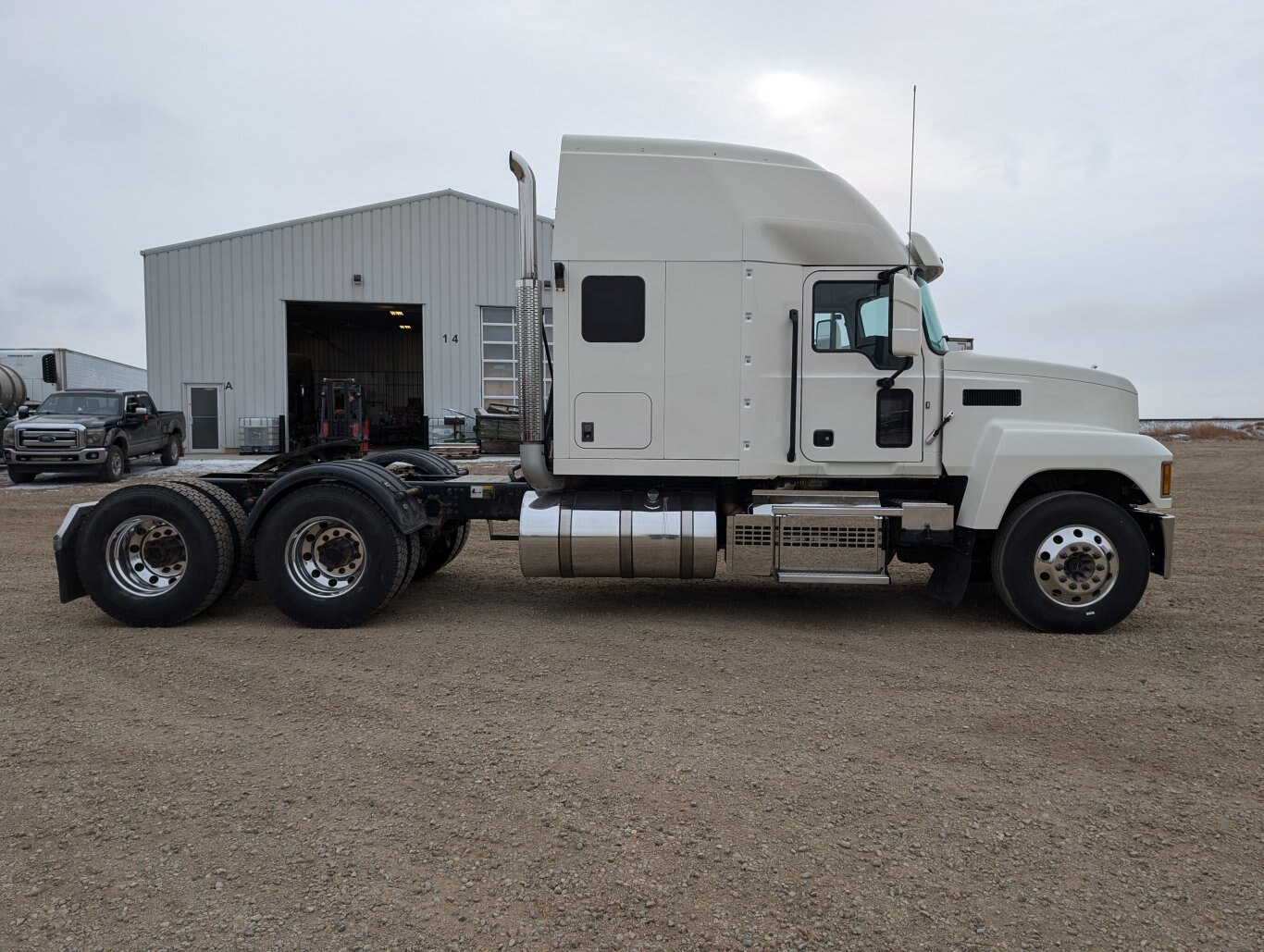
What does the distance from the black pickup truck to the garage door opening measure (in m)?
9.90

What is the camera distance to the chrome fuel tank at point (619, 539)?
5.97 m

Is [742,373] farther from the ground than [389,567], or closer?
farther from the ground

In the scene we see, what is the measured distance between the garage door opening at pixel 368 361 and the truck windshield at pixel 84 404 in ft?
33.5

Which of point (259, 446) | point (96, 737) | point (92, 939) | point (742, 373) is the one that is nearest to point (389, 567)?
point (96, 737)

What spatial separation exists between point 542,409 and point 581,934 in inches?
169

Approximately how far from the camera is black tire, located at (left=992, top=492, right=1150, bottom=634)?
5730 mm

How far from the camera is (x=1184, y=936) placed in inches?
95.8

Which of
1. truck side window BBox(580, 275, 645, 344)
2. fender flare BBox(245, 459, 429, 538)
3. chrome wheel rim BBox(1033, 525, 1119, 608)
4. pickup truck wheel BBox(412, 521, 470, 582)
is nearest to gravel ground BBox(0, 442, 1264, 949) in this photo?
chrome wheel rim BBox(1033, 525, 1119, 608)

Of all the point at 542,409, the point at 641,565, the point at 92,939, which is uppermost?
the point at 542,409

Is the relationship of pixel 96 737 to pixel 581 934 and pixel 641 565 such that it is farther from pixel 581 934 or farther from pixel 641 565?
pixel 641 565

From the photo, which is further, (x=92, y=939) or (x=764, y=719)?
(x=764, y=719)

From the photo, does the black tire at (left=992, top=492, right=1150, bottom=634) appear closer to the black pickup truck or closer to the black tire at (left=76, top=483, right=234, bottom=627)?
the black tire at (left=76, top=483, right=234, bottom=627)

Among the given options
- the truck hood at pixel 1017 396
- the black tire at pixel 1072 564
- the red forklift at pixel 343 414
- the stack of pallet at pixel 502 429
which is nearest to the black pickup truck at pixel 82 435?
the red forklift at pixel 343 414

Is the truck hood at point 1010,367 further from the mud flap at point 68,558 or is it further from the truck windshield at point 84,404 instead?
the truck windshield at point 84,404
